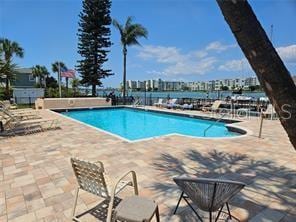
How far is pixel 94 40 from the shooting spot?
23.8 metres

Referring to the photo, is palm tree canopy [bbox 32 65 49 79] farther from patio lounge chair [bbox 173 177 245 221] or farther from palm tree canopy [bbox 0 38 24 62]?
patio lounge chair [bbox 173 177 245 221]

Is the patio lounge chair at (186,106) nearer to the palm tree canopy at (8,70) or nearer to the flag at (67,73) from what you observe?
the palm tree canopy at (8,70)

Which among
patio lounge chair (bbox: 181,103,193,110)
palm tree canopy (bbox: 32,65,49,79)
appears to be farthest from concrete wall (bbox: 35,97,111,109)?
palm tree canopy (bbox: 32,65,49,79)

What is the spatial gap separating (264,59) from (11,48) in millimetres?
31542

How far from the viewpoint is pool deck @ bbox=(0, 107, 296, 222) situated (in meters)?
2.99

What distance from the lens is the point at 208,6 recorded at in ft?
17.5

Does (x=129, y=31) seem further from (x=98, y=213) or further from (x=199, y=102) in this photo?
(x=98, y=213)

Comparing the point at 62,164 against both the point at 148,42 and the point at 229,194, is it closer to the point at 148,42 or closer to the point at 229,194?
the point at 229,194

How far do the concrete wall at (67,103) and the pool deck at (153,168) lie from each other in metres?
10.3

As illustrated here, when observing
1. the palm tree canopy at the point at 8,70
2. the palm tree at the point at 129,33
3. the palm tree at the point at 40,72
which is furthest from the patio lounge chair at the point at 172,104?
the palm tree at the point at 40,72

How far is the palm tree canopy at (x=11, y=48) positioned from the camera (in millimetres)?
25891

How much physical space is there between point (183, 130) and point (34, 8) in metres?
9.17

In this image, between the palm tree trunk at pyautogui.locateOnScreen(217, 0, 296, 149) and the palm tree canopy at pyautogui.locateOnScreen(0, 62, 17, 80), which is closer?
the palm tree trunk at pyautogui.locateOnScreen(217, 0, 296, 149)

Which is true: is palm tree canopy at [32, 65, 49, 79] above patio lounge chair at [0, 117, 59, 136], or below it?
above
